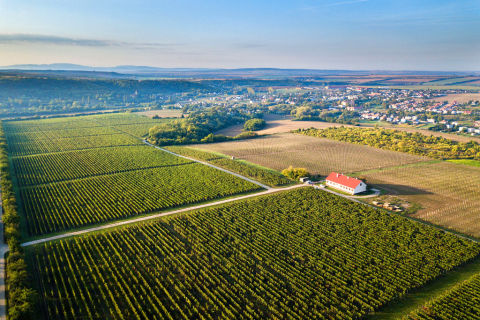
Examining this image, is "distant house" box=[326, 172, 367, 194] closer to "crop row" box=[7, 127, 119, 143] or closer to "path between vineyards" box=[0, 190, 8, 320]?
"path between vineyards" box=[0, 190, 8, 320]

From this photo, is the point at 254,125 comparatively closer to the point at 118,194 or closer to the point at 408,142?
the point at 408,142

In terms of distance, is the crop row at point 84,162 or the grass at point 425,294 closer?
the grass at point 425,294

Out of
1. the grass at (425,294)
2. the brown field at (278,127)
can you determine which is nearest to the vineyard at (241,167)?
the grass at (425,294)

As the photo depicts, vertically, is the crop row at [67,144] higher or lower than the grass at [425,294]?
higher

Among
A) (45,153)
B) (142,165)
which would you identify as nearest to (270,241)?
(142,165)

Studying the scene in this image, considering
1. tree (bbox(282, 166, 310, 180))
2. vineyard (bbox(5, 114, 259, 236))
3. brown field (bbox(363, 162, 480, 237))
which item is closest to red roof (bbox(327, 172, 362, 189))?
tree (bbox(282, 166, 310, 180))

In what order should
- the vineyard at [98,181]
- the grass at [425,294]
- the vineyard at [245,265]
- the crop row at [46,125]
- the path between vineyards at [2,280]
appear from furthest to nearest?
the crop row at [46,125] → the vineyard at [98,181] → the vineyard at [245,265] → the grass at [425,294] → the path between vineyards at [2,280]

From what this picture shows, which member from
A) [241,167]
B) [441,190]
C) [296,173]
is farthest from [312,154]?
[441,190]

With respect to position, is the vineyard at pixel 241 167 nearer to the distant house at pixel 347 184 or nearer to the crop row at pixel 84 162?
the crop row at pixel 84 162
